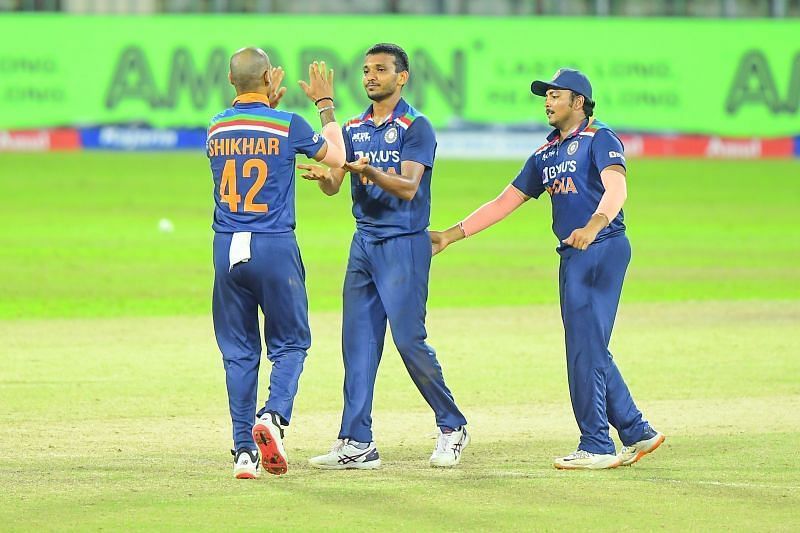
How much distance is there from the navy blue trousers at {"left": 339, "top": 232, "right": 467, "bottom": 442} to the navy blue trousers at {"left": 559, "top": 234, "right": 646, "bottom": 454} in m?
0.69

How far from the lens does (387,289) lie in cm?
841

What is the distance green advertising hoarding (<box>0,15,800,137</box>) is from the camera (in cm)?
3659

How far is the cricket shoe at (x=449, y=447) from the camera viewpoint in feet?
27.3

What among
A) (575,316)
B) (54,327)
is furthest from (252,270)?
(54,327)

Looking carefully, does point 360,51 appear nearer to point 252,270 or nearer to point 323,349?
point 323,349

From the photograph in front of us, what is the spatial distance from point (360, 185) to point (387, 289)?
2.00 ft

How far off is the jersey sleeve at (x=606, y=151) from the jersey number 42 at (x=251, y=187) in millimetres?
1789

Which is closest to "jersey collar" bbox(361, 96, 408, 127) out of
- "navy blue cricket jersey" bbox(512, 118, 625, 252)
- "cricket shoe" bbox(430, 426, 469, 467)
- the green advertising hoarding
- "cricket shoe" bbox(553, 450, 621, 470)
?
"navy blue cricket jersey" bbox(512, 118, 625, 252)

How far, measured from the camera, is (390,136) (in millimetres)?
8492

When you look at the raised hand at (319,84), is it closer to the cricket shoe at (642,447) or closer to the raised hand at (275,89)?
the raised hand at (275,89)

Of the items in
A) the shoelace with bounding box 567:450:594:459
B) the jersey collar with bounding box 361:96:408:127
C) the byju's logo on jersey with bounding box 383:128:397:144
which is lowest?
the shoelace with bounding box 567:450:594:459

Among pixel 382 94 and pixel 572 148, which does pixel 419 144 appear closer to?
pixel 382 94

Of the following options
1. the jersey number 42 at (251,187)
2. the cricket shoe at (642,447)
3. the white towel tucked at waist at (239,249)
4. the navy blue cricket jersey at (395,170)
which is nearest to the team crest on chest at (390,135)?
the navy blue cricket jersey at (395,170)

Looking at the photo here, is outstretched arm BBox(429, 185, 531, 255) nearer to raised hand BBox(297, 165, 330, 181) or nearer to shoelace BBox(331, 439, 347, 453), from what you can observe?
raised hand BBox(297, 165, 330, 181)
